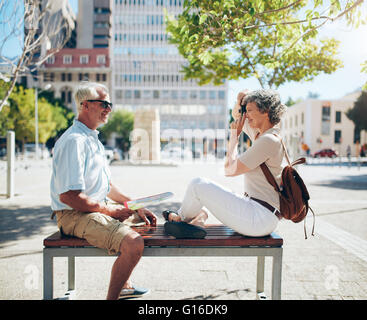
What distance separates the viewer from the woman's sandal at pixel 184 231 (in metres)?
2.54

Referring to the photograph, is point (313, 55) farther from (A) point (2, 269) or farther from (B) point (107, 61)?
(B) point (107, 61)

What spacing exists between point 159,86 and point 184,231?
66370mm

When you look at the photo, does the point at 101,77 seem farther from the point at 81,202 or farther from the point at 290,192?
the point at 290,192

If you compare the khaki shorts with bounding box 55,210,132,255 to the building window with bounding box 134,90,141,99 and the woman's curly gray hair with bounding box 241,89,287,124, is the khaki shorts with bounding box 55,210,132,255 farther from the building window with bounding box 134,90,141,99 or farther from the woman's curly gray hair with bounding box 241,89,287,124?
the building window with bounding box 134,90,141,99

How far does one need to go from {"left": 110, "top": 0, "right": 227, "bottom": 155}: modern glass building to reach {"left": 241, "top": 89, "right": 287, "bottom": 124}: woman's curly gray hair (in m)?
63.8

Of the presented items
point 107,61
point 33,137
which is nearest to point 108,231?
point 33,137

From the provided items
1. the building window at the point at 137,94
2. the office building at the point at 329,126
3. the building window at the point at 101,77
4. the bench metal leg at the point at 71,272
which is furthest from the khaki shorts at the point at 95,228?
the building window at the point at 137,94

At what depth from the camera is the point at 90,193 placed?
2.73m

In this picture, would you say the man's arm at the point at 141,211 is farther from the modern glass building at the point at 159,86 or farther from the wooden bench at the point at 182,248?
the modern glass building at the point at 159,86

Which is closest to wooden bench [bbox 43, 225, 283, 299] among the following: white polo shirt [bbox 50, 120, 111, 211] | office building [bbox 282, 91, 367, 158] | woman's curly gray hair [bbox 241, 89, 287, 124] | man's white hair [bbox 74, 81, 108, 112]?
white polo shirt [bbox 50, 120, 111, 211]

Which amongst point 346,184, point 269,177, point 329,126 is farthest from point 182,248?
point 329,126

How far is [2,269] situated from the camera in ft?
12.3

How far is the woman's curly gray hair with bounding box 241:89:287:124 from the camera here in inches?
109

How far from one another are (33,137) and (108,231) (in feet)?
137
